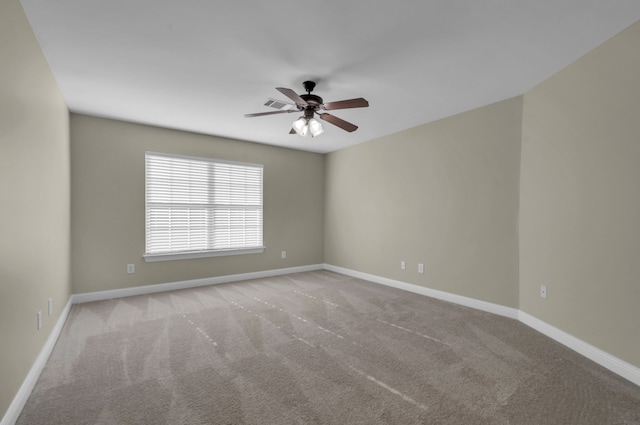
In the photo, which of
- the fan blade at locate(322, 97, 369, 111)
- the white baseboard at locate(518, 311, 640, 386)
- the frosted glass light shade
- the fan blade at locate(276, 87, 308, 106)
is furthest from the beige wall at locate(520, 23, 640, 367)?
the fan blade at locate(276, 87, 308, 106)

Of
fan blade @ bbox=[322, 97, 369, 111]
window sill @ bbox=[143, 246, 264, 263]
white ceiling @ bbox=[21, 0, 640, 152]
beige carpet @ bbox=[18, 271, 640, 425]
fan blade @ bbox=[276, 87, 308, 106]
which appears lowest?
beige carpet @ bbox=[18, 271, 640, 425]

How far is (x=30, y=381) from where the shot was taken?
198cm

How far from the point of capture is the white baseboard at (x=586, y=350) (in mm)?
2119

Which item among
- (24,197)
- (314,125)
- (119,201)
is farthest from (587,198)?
(119,201)

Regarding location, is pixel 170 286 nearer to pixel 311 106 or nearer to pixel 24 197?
pixel 24 197

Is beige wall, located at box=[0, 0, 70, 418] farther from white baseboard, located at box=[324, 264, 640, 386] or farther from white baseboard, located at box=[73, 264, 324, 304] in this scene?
white baseboard, located at box=[324, 264, 640, 386]

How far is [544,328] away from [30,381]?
421 cm

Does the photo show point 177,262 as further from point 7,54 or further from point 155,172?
point 7,54

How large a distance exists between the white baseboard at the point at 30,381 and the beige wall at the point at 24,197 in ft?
0.16

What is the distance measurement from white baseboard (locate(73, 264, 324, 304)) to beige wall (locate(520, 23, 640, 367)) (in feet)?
12.5

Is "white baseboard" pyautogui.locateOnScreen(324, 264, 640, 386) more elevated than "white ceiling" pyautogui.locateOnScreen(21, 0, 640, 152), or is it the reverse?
"white ceiling" pyautogui.locateOnScreen(21, 0, 640, 152)

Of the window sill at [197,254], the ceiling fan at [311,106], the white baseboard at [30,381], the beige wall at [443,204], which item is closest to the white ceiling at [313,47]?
the ceiling fan at [311,106]

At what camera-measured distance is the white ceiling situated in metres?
1.89

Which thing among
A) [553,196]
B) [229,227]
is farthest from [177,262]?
[553,196]
